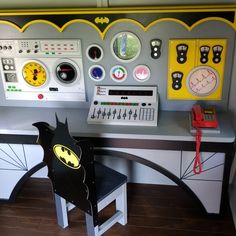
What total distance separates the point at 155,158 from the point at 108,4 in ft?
3.19

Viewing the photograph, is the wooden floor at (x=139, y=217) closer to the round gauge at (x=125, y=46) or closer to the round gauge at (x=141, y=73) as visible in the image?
the round gauge at (x=141, y=73)

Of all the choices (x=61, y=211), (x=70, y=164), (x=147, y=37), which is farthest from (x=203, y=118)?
(x=61, y=211)

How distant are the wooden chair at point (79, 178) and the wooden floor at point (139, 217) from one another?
0.11 meters

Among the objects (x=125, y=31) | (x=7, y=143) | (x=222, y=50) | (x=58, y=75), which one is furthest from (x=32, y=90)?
(x=222, y=50)

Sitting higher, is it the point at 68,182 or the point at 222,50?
the point at 222,50

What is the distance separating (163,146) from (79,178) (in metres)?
0.54

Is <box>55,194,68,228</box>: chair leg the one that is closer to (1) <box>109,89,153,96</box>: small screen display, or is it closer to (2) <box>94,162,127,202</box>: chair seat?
(2) <box>94,162,127,202</box>: chair seat

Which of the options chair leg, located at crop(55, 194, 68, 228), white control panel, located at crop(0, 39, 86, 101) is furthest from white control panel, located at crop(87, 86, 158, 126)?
chair leg, located at crop(55, 194, 68, 228)

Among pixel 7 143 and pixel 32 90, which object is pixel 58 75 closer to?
pixel 32 90

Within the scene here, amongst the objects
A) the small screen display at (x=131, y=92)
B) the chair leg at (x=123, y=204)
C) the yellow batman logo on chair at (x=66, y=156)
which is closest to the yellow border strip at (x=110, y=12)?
the small screen display at (x=131, y=92)

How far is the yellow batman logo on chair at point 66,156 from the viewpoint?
165 centimetres

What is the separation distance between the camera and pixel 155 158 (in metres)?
Answer: 2.02

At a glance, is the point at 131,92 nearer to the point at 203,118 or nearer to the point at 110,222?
the point at 203,118

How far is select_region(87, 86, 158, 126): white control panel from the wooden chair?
0.31m
